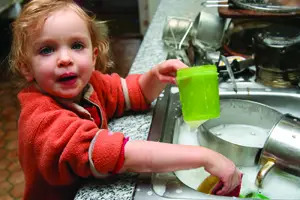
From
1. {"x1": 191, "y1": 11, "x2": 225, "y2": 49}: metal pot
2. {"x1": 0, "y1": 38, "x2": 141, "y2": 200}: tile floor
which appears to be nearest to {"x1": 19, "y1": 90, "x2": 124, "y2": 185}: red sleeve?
{"x1": 191, "y1": 11, "x2": 225, "y2": 49}: metal pot

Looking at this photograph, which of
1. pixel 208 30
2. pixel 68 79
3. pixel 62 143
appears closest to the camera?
pixel 62 143

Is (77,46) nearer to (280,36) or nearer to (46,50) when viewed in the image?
(46,50)

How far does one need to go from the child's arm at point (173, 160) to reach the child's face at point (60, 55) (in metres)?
0.18

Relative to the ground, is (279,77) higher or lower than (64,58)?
lower

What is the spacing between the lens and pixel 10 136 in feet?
7.35

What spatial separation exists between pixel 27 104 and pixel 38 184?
19 cm

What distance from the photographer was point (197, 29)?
111 cm

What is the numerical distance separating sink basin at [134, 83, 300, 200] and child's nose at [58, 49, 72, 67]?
0.74ft

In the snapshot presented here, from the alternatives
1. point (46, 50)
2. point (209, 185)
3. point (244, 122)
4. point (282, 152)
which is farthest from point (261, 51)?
point (46, 50)

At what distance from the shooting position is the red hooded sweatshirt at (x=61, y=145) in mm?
584

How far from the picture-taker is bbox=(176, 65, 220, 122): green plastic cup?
625mm

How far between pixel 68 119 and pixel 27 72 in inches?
7.4

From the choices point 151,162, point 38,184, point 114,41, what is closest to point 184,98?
point 151,162

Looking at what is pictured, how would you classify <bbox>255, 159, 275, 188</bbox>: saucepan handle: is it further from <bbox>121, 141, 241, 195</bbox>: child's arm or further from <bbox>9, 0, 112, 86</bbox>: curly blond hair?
<bbox>9, 0, 112, 86</bbox>: curly blond hair
